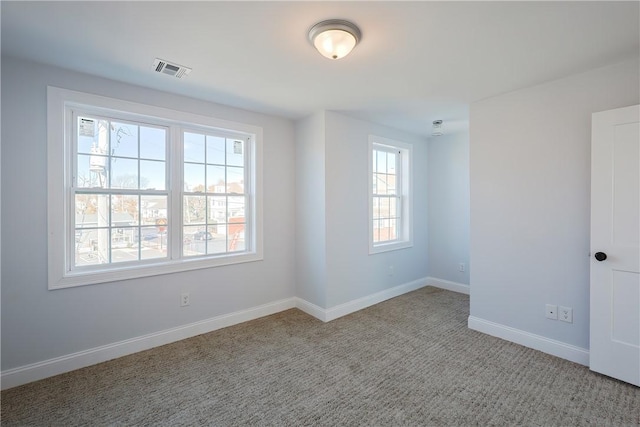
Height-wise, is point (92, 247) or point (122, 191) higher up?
point (122, 191)

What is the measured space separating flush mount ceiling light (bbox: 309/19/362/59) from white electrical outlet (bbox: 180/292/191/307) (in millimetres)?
2592

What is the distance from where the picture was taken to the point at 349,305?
3598 millimetres

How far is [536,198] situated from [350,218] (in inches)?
74.7

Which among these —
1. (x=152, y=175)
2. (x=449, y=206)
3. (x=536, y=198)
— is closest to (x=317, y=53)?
(x=152, y=175)

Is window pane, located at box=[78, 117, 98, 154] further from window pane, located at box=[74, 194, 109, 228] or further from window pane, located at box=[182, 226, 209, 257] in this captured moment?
window pane, located at box=[182, 226, 209, 257]

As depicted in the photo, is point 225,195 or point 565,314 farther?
point 225,195

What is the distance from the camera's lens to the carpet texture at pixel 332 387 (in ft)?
6.07

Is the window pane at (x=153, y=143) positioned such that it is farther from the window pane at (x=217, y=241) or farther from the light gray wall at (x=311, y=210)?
the light gray wall at (x=311, y=210)

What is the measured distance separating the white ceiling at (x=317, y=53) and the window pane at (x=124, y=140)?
16.8 inches

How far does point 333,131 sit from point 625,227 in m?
2.70

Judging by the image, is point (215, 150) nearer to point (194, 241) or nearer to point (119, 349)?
point (194, 241)

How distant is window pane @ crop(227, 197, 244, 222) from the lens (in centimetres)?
341

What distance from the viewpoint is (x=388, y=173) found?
436 cm

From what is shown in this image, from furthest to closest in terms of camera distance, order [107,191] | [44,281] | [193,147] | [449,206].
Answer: [449,206] < [193,147] < [107,191] < [44,281]
